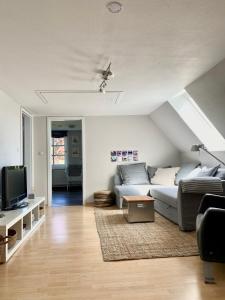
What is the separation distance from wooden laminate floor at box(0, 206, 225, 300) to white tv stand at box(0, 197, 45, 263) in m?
0.10

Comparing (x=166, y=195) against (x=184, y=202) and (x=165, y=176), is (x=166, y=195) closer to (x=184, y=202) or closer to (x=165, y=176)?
(x=184, y=202)

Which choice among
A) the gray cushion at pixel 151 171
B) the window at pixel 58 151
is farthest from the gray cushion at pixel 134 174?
the window at pixel 58 151

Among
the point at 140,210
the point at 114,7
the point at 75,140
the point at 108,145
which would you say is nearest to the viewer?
the point at 114,7

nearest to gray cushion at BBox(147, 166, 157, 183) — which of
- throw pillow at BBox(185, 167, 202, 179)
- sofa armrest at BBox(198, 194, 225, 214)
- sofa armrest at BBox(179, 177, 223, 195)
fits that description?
throw pillow at BBox(185, 167, 202, 179)

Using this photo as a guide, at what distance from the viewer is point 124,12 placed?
6.42 ft

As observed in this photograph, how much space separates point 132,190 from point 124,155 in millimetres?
1274

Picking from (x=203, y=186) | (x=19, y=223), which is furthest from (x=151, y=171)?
(x=19, y=223)

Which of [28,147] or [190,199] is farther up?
[28,147]

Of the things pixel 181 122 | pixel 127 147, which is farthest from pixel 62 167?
pixel 181 122

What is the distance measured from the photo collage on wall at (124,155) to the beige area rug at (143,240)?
2.23 m

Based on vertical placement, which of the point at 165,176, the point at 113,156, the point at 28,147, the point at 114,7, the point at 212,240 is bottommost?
the point at 212,240

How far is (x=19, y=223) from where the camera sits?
11.4 ft

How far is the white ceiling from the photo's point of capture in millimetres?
1934

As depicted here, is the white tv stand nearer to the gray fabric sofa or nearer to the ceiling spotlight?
the gray fabric sofa
